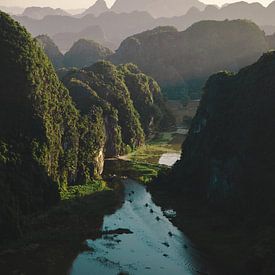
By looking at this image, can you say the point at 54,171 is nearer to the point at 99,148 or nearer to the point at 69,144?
the point at 69,144

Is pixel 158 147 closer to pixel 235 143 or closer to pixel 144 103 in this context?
pixel 144 103

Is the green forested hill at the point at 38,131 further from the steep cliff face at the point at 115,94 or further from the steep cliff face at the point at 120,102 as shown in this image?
the steep cliff face at the point at 115,94

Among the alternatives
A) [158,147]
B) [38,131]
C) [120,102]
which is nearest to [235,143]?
[38,131]

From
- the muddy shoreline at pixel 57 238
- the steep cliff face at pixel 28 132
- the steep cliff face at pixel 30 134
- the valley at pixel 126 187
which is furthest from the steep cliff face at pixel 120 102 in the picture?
the muddy shoreline at pixel 57 238

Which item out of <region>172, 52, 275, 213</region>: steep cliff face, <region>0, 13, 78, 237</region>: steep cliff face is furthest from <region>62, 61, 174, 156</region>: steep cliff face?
<region>172, 52, 275, 213</region>: steep cliff face

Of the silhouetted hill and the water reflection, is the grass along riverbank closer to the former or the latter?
the silhouetted hill

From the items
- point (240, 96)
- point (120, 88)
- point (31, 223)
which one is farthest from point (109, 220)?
point (120, 88)
